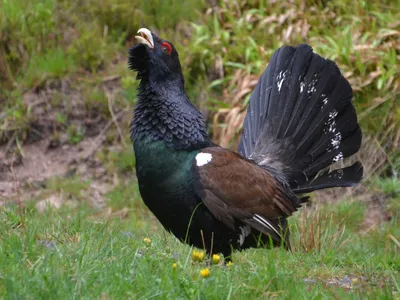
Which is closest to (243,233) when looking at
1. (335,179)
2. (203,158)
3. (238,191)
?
(238,191)

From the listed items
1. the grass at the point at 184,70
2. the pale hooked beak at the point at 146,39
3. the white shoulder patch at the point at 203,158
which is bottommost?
the grass at the point at 184,70

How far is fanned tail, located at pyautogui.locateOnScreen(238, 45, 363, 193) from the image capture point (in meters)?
6.45

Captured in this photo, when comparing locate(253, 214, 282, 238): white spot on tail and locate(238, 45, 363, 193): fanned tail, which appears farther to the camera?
locate(238, 45, 363, 193): fanned tail

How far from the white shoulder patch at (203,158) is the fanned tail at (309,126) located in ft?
3.63

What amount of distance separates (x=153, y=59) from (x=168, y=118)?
483 millimetres

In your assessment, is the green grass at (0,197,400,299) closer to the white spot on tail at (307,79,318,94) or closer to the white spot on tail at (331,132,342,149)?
the white spot on tail at (331,132,342,149)

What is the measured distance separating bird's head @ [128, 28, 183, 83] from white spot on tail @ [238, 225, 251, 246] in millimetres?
1233

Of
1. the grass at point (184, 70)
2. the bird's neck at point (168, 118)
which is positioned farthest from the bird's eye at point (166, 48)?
the grass at point (184, 70)

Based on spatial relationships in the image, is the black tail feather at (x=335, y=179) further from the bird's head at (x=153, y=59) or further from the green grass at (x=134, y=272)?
the bird's head at (x=153, y=59)

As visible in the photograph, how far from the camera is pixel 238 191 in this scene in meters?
5.54

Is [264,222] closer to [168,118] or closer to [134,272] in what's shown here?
[168,118]

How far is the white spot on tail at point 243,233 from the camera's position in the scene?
5.51 meters

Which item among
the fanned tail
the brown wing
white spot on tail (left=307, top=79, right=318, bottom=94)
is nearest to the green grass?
the brown wing

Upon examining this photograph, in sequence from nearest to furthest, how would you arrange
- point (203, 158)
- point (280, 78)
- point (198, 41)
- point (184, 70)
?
1. point (203, 158)
2. point (280, 78)
3. point (184, 70)
4. point (198, 41)
